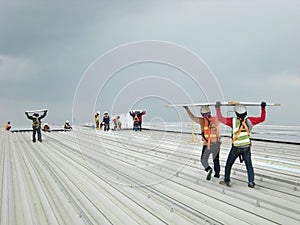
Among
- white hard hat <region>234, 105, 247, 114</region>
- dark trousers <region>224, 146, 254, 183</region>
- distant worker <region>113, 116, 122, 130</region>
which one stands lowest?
dark trousers <region>224, 146, 254, 183</region>

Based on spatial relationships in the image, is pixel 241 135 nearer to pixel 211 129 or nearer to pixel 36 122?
pixel 211 129

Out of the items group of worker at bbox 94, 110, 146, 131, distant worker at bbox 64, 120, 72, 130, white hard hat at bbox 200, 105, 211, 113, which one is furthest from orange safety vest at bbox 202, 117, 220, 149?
distant worker at bbox 64, 120, 72, 130

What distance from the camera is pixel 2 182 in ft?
22.0

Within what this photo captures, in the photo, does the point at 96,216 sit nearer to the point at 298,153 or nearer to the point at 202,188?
the point at 202,188

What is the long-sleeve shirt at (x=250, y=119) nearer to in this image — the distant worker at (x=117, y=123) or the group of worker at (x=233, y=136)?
the group of worker at (x=233, y=136)

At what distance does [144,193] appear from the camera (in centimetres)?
558

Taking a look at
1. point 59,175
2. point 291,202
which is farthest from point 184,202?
point 59,175

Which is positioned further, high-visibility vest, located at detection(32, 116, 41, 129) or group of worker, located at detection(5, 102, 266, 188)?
A: high-visibility vest, located at detection(32, 116, 41, 129)

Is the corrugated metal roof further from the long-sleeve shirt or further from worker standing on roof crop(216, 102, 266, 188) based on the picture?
the long-sleeve shirt

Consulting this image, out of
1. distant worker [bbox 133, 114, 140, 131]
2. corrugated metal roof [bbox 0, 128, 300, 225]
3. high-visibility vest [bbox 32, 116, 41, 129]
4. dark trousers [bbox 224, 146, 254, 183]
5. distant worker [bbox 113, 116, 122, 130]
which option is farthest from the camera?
distant worker [bbox 113, 116, 122, 130]

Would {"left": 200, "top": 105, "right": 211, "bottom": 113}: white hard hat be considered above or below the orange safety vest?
above

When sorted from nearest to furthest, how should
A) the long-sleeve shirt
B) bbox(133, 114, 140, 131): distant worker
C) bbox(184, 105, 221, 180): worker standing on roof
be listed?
the long-sleeve shirt
bbox(184, 105, 221, 180): worker standing on roof
bbox(133, 114, 140, 131): distant worker

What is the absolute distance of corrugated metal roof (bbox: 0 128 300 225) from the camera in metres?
4.28

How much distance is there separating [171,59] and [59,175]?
17.9 feet
